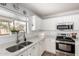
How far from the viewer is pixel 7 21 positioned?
34.5 inches

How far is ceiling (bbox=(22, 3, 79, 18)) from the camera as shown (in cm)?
82

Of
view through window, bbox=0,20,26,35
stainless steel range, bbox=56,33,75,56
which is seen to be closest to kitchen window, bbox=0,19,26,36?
view through window, bbox=0,20,26,35

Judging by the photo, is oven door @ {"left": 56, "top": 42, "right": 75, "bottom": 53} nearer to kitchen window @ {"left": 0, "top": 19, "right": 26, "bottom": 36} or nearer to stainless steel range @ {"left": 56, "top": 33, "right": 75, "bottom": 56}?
stainless steel range @ {"left": 56, "top": 33, "right": 75, "bottom": 56}

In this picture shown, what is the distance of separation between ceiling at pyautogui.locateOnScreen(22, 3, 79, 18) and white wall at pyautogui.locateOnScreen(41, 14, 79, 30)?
0.32 ft

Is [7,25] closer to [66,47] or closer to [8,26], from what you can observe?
[8,26]

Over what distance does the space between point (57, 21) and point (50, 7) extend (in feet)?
0.83

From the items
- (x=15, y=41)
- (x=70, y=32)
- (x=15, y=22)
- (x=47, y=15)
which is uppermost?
(x=47, y=15)

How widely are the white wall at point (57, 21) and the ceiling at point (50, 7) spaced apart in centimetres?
10

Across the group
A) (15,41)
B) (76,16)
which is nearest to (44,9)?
(76,16)

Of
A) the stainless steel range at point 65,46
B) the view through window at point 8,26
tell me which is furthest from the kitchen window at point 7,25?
the stainless steel range at point 65,46

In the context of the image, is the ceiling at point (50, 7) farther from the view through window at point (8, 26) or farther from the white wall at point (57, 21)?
the view through window at point (8, 26)

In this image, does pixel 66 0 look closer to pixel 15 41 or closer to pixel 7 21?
pixel 7 21

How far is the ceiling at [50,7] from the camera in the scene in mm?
817

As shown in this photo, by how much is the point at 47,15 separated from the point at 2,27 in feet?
2.22
